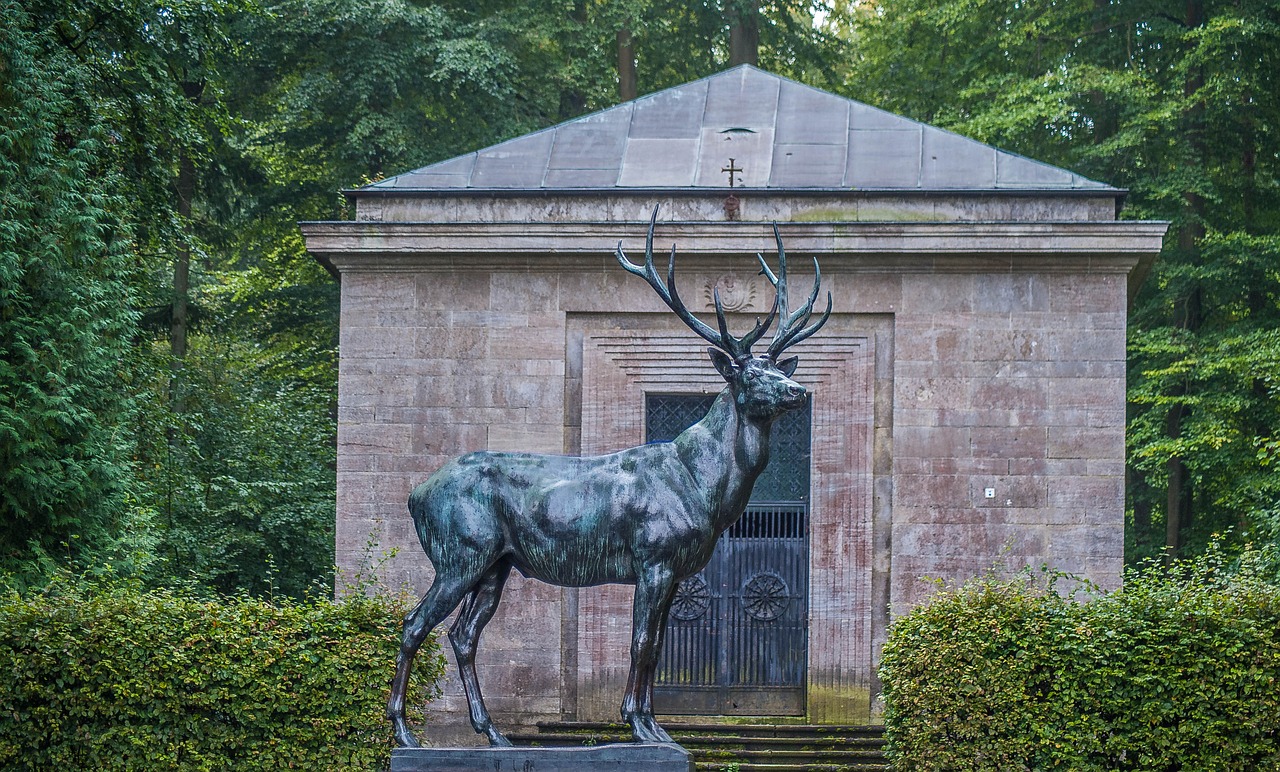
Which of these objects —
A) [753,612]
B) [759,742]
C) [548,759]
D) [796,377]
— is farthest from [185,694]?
[796,377]

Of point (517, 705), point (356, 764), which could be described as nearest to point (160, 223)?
point (517, 705)

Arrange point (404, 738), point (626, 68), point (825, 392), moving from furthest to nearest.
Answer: point (626, 68) < point (825, 392) < point (404, 738)

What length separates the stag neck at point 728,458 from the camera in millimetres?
10328

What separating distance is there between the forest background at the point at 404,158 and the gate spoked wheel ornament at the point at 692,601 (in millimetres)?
5515

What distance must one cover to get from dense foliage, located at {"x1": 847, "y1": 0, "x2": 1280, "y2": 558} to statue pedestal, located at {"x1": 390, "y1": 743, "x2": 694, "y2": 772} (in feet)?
44.3

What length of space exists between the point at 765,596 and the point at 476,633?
6.43 meters

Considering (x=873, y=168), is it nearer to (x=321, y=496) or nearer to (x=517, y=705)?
(x=517, y=705)

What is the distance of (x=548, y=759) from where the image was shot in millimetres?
10070

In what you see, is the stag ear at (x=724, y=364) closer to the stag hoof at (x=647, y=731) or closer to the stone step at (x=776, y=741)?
the stag hoof at (x=647, y=731)

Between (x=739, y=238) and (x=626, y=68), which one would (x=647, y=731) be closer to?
(x=739, y=238)

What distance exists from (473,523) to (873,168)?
8.26 meters

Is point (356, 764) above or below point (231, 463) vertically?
below

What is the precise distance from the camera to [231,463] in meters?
24.6

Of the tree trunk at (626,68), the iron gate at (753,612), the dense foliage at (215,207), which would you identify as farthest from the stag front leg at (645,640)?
the tree trunk at (626,68)
